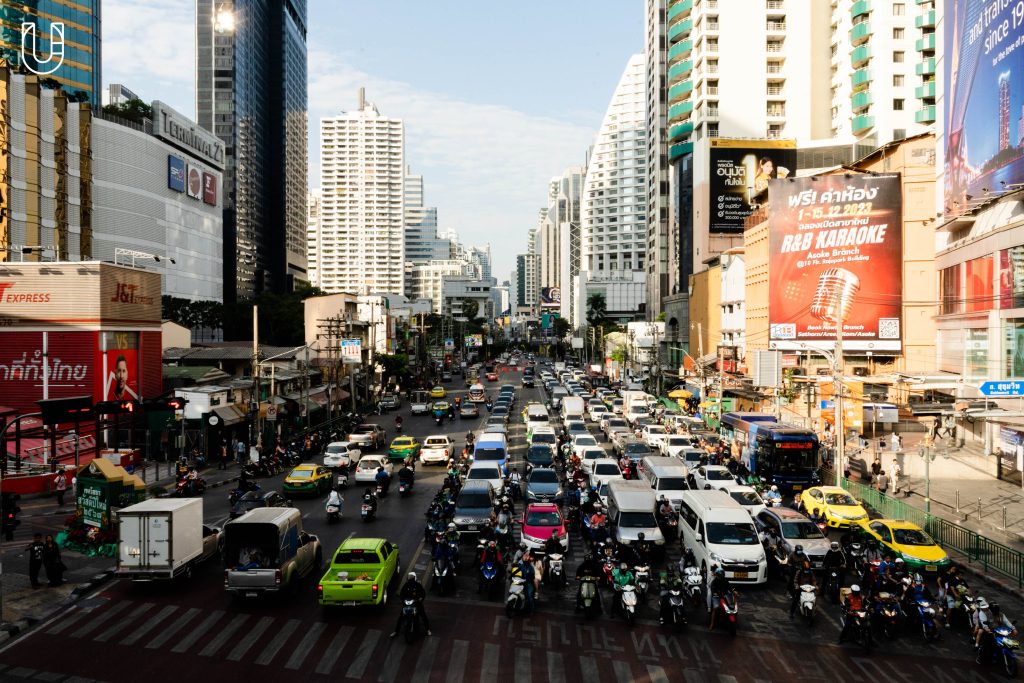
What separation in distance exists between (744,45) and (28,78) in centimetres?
7873

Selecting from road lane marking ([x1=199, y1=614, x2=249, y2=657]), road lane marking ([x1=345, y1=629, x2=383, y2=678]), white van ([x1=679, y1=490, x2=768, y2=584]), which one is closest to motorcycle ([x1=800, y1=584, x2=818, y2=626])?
white van ([x1=679, y1=490, x2=768, y2=584])

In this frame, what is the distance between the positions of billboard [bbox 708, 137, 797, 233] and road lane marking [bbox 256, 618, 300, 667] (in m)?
76.5

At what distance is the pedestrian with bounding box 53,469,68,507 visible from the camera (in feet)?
95.2

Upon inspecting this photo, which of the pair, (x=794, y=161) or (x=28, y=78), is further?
(x=794, y=161)

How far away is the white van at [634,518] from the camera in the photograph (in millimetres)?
21297

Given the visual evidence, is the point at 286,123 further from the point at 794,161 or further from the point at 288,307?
the point at 794,161

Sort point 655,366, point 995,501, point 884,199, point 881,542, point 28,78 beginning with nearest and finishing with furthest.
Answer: point 881,542 → point 995,501 → point 884,199 → point 28,78 → point 655,366

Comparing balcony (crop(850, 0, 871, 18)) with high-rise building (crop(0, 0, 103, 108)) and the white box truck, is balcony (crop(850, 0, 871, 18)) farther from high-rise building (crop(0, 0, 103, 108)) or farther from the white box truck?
the white box truck

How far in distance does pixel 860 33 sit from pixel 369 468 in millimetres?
76719

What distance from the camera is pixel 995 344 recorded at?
34.2 m

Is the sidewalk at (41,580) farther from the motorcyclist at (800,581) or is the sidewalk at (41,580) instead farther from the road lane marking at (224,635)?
the motorcyclist at (800,581)

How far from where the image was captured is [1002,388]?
23859 millimetres

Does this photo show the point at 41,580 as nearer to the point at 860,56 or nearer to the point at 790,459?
the point at 790,459

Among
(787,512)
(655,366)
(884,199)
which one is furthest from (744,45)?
(787,512)
